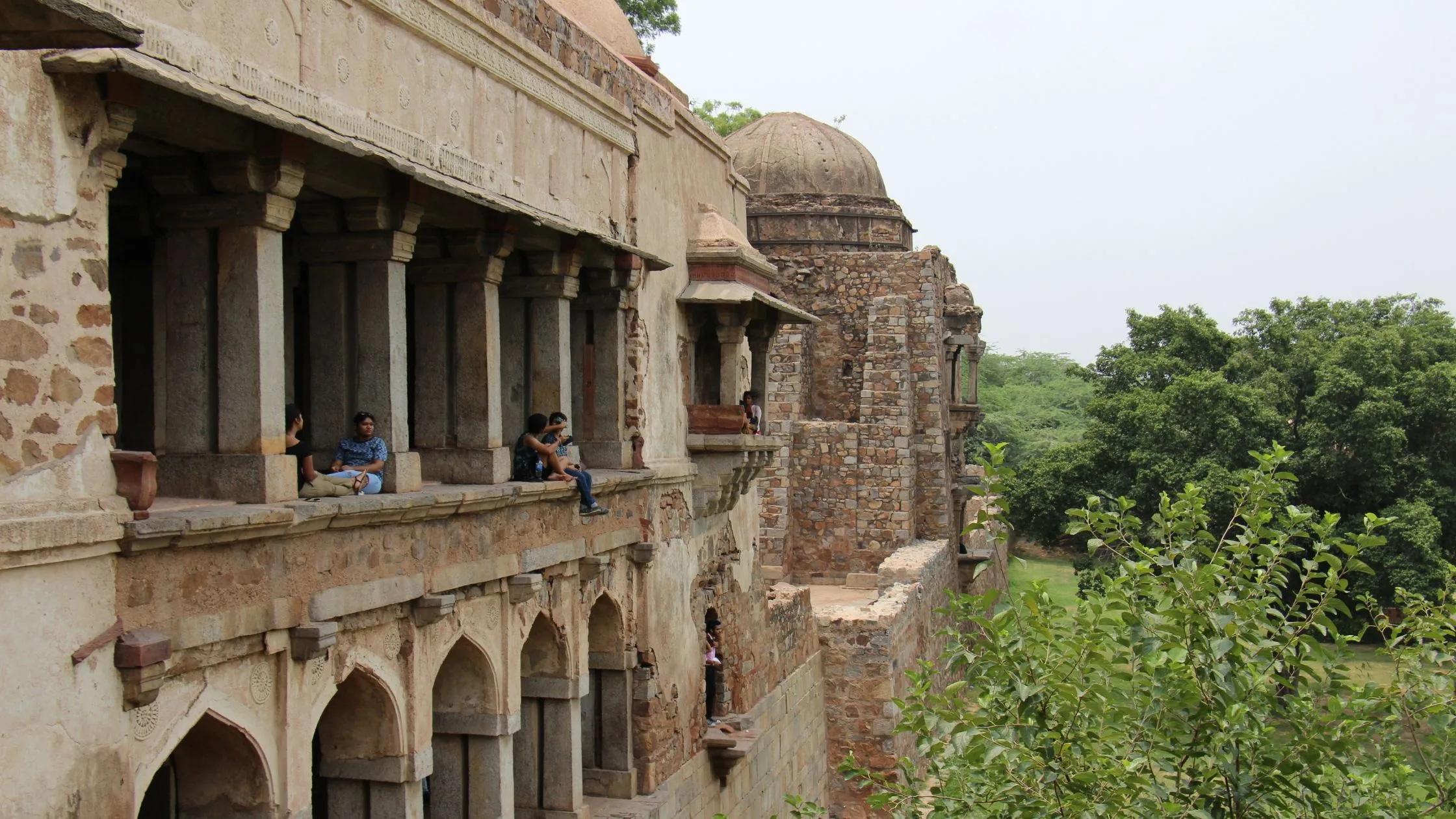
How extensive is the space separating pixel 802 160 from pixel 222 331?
21215 mm

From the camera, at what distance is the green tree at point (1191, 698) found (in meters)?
6.03

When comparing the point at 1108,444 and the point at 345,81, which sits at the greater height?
the point at 345,81

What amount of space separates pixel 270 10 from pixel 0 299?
2.18 meters

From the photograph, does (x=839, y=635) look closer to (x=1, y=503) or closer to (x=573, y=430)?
(x=573, y=430)

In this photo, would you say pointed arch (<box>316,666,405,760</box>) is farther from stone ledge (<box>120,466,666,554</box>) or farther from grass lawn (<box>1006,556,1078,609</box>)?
grass lawn (<box>1006,556,1078,609</box>)

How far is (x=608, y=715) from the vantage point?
34.2 ft

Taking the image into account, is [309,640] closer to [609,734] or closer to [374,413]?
[374,413]

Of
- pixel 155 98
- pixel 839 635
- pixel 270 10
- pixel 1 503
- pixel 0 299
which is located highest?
pixel 270 10

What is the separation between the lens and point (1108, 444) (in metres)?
24.8

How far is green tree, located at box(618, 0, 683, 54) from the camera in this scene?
2445 centimetres

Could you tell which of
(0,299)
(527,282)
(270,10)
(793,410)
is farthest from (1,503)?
(793,410)

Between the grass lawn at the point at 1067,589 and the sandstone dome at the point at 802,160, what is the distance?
757 cm

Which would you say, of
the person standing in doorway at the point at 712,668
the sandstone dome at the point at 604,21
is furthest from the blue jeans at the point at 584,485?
the sandstone dome at the point at 604,21

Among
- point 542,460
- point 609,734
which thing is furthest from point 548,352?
point 609,734
